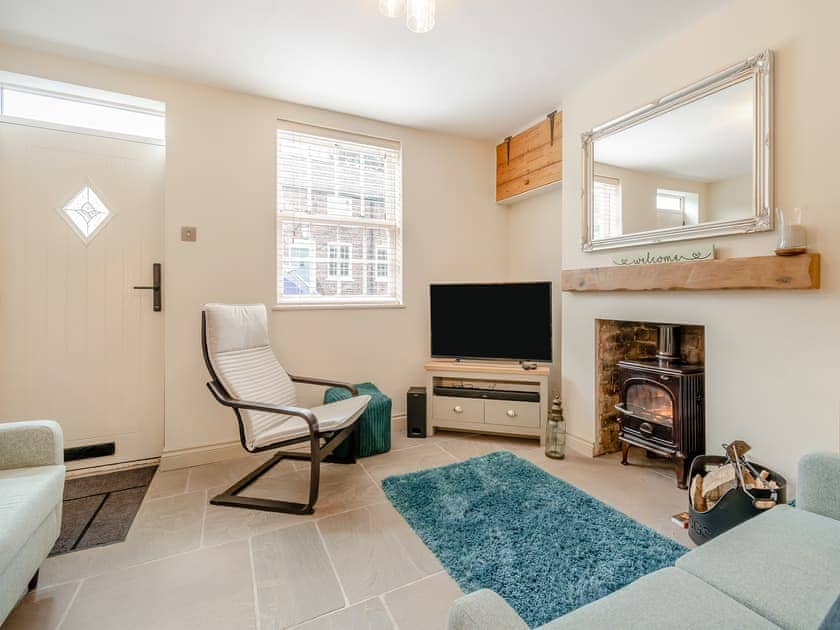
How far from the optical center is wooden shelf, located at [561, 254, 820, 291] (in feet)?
5.59

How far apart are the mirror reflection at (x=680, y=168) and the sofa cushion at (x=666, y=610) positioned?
5.91ft

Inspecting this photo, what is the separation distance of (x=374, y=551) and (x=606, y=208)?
2513 mm

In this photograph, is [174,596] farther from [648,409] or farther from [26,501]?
[648,409]

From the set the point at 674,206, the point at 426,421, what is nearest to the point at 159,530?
the point at 426,421

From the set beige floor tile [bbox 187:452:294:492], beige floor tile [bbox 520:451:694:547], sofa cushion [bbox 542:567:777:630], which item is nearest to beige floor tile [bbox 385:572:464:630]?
sofa cushion [bbox 542:567:777:630]

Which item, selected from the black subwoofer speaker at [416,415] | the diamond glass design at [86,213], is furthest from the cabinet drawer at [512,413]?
the diamond glass design at [86,213]

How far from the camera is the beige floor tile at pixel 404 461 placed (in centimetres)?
258

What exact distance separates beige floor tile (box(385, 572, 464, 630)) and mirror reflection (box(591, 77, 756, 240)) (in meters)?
2.22

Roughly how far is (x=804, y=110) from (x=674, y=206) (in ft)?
2.12

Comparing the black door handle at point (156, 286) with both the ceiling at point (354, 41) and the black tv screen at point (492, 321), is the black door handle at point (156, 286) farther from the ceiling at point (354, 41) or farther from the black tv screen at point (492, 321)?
the black tv screen at point (492, 321)

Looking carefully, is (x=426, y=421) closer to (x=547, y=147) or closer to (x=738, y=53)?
(x=547, y=147)

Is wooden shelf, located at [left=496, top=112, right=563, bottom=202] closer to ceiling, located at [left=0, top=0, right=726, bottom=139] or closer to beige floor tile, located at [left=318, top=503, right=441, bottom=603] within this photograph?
ceiling, located at [left=0, top=0, right=726, bottom=139]

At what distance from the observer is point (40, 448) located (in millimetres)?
1572

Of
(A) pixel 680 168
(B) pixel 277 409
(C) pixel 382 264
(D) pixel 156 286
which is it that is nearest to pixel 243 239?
(D) pixel 156 286
